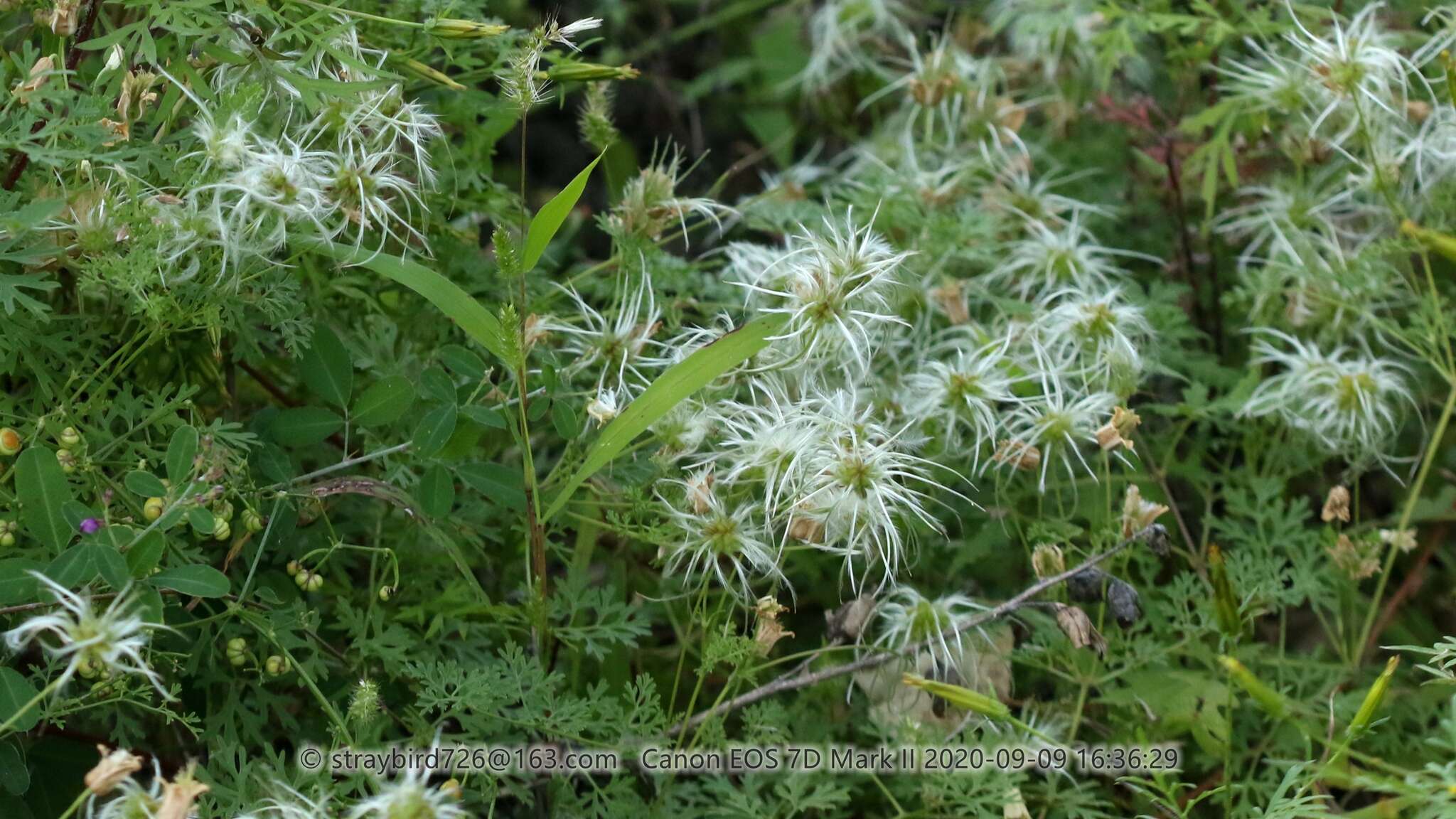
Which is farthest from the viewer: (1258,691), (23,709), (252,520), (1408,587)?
(1408,587)

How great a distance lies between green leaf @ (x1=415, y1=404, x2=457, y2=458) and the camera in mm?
1023

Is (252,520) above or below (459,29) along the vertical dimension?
below

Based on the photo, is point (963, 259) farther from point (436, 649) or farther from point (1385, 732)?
point (436, 649)

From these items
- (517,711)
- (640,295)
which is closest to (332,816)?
(517,711)

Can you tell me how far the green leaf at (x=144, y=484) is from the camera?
90cm

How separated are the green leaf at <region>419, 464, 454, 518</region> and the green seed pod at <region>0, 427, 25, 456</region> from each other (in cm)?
29

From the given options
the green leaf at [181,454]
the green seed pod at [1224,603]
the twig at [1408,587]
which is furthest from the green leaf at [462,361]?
the twig at [1408,587]

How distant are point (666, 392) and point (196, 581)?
1.20ft

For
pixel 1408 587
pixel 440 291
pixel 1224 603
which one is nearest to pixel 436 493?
pixel 440 291

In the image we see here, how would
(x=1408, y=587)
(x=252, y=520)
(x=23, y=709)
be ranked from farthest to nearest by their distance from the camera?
(x=1408, y=587) → (x=252, y=520) → (x=23, y=709)

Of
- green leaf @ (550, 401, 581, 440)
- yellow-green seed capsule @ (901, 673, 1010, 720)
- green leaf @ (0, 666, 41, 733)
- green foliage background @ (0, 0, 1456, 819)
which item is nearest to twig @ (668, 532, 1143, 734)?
green foliage background @ (0, 0, 1456, 819)

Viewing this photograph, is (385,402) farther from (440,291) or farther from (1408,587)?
(1408,587)

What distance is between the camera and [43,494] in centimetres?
90

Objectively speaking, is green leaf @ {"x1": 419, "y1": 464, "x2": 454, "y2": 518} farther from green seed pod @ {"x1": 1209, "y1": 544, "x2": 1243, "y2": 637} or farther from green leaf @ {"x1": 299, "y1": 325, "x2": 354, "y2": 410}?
green seed pod @ {"x1": 1209, "y1": 544, "x2": 1243, "y2": 637}
